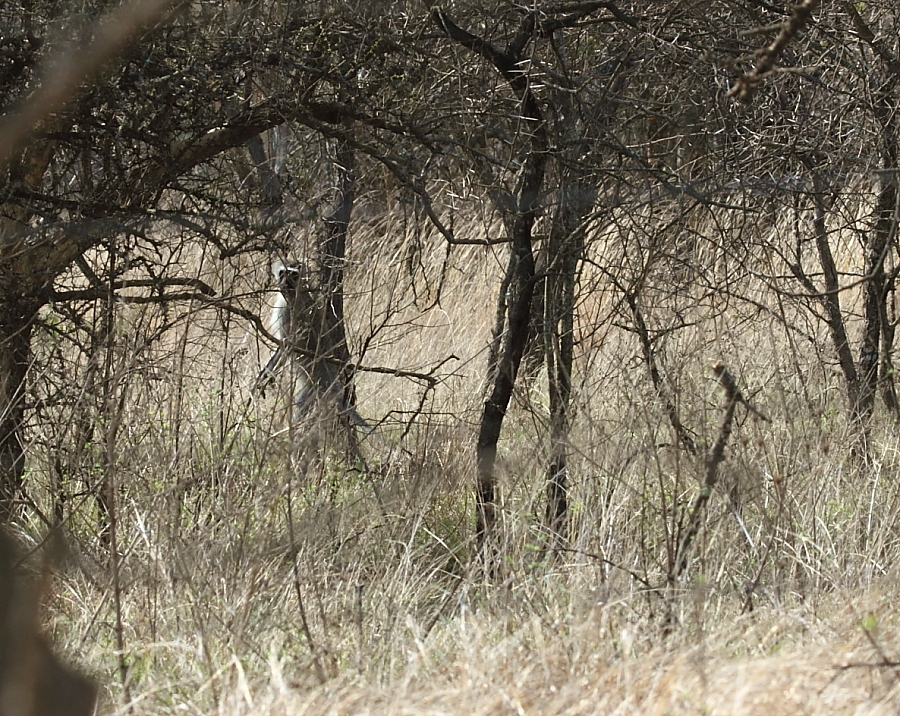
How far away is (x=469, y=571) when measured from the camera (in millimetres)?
3438

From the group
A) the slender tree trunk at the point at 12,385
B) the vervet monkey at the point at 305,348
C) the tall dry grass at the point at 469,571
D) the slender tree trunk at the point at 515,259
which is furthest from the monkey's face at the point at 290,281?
the slender tree trunk at the point at 12,385

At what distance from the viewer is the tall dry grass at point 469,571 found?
8.37 ft

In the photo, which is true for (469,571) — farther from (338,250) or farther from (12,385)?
(338,250)

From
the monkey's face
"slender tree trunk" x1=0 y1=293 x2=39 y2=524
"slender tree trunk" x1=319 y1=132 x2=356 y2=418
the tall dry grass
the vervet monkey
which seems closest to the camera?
the tall dry grass

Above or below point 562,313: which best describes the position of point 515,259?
above

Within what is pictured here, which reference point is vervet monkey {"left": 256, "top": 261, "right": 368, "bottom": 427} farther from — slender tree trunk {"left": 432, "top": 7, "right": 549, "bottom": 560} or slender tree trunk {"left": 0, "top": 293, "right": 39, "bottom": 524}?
slender tree trunk {"left": 0, "top": 293, "right": 39, "bottom": 524}

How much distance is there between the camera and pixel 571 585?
3.33 metres

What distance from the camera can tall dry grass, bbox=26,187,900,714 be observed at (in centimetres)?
255

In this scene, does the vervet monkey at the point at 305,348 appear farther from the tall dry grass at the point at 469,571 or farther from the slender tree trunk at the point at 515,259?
the slender tree trunk at the point at 515,259

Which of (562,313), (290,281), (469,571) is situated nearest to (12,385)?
(290,281)

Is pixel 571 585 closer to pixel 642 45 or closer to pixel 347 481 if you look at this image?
pixel 347 481

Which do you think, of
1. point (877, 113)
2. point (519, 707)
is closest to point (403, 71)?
point (877, 113)

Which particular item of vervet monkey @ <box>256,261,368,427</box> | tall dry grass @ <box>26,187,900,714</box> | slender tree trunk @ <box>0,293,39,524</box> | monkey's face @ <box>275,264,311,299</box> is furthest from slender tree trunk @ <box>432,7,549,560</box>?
slender tree trunk @ <box>0,293,39,524</box>

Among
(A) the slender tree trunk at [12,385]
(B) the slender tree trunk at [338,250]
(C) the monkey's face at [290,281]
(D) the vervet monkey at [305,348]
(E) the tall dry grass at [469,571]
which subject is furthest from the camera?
(B) the slender tree trunk at [338,250]
